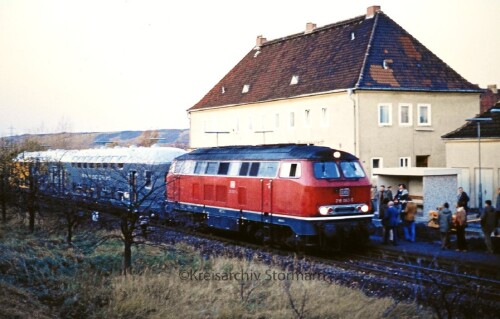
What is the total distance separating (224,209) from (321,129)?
49.7ft

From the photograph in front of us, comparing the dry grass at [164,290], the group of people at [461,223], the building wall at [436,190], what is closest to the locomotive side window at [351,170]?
the group of people at [461,223]

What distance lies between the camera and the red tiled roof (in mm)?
34500

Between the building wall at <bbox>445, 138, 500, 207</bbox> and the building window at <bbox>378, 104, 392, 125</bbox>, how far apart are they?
459 centimetres

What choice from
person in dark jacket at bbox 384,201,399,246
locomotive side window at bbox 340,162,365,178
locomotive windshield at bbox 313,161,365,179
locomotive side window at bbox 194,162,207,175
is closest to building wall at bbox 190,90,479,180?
locomotive side window at bbox 194,162,207,175

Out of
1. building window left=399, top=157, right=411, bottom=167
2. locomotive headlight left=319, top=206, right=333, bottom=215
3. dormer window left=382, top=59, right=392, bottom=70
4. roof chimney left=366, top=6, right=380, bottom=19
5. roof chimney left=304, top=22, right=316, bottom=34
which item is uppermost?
roof chimney left=304, top=22, right=316, bottom=34

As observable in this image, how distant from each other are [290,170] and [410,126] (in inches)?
721

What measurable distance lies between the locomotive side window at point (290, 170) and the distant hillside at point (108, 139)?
1030 inches

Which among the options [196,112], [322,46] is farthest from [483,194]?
[196,112]

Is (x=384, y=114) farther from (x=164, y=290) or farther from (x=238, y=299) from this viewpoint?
(x=164, y=290)

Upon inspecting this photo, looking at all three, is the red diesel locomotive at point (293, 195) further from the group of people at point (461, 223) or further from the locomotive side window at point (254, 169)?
the group of people at point (461, 223)

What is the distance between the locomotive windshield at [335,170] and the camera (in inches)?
703

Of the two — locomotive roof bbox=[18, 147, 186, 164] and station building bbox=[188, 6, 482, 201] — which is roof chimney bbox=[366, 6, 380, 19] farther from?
locomotive roof bbox=[18, 147, 186, 164]

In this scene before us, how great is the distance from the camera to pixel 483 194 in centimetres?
2839

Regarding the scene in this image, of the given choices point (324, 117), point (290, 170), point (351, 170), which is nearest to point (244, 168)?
point (290, 170)
